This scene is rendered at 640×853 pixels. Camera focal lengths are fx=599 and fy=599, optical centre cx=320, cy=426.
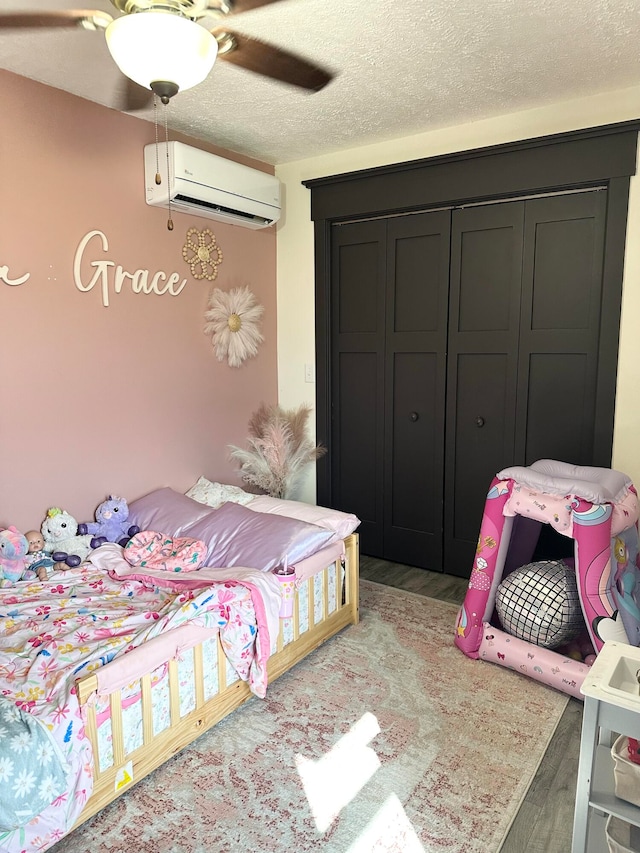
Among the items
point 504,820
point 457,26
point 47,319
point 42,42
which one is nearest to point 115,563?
point 47,319

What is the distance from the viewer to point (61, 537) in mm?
2697

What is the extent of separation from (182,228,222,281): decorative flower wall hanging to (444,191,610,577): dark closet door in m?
1.36

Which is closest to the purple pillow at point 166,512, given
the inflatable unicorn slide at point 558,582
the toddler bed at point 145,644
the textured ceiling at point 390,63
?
the toddler bed at point 145,644

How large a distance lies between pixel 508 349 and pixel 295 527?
1.49 metres

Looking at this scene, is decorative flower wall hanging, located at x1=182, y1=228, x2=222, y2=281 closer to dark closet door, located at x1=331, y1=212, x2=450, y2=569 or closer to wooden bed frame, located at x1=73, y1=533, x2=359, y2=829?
dark closet door, located at x1=331, y1=212, x2=450, y2=569

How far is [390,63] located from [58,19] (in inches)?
47.9

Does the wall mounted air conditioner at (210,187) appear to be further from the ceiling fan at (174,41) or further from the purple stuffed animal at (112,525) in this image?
the purple stuffed animal at (112,525)

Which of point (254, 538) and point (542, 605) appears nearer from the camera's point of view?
point (542, 605)

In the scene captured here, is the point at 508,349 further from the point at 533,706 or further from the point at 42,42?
the point at 42,42

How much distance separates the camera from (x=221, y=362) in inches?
141

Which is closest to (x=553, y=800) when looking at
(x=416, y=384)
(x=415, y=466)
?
(x=415, y=466)

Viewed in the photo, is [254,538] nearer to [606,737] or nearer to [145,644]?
[145,644]

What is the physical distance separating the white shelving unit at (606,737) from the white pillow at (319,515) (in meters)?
1.53

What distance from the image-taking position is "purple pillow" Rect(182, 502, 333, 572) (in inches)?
103
